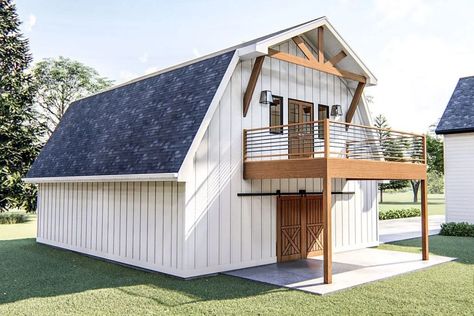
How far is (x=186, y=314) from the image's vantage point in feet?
21.4

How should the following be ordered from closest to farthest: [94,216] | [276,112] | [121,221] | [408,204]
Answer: [121,221] → [276,112] → [94,216] → [408,204]

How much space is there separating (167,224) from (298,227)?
13.0ft

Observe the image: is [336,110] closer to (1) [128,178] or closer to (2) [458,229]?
(1) [128,178]

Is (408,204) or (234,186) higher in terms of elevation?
(234,186)

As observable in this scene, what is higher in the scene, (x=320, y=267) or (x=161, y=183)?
(x=161, y=183)

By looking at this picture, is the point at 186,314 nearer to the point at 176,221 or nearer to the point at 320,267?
the point at 176,221

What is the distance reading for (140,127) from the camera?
1102cm

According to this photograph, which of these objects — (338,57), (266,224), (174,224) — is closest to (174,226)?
(174,224)

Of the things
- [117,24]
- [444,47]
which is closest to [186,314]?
[117,24]

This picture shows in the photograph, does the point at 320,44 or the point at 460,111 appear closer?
the point at 320,44

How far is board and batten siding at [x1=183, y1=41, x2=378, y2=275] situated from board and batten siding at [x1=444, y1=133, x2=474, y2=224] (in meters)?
8.40

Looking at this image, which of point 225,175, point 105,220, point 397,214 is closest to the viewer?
point 225,175

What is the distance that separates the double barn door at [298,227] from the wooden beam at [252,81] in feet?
8.84

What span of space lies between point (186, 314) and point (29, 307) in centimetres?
266
